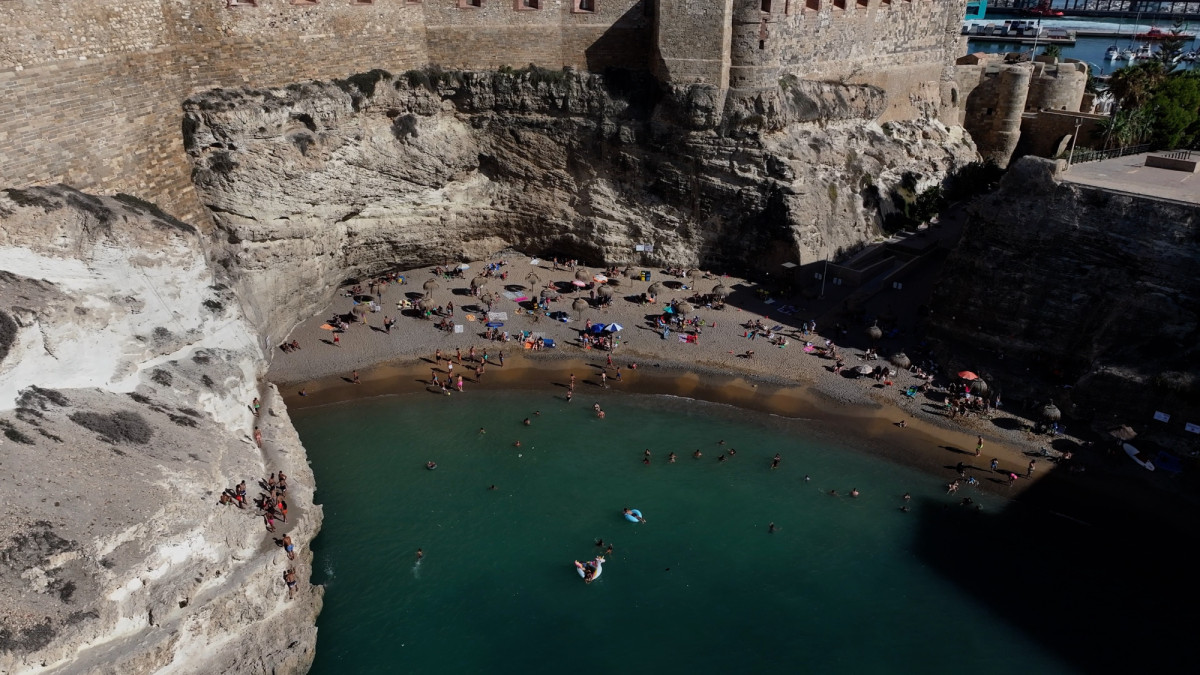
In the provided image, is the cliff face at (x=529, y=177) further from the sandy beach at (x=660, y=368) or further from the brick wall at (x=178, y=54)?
the sandy beach at (x=660, y=368)

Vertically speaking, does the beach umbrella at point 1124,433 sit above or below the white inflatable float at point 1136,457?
above

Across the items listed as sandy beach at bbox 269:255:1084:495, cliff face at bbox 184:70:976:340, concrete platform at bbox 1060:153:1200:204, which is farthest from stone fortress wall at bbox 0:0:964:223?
concrete platform at bbox 1060:153:1200:204

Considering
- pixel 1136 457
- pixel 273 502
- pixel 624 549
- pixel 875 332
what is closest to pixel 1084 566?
pixel 1136 457

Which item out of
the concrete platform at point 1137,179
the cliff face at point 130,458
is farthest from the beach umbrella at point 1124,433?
the cliff face at point 130,458

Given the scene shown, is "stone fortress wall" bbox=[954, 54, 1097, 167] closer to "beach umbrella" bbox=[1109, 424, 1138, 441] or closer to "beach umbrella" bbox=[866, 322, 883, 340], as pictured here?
"beach umbrella" bbox=[866, 322, 883, 340]

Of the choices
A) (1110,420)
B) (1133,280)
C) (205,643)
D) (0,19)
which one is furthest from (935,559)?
(0,19)
